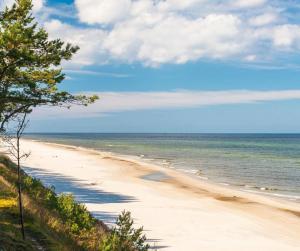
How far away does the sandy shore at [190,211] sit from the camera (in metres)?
20.3

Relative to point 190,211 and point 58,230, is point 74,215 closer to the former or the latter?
point 58,230

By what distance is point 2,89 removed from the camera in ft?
55.1

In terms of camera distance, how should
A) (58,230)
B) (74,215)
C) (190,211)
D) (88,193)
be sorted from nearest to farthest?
(58,230), (74,215), (190,211), (88,193)

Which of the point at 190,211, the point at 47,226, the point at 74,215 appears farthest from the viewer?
the point at 190,211

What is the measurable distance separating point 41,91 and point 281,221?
16.4 m

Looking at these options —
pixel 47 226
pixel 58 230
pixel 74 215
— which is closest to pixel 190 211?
pixel 74 215

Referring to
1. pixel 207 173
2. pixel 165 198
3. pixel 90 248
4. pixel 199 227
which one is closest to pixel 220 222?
pixel 199 227

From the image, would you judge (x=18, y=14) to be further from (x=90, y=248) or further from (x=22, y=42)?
(x=90, y=248)

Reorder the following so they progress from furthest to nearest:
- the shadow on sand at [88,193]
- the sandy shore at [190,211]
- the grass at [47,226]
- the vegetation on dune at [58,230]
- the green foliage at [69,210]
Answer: the shadow on sand at [88,193] < the sandy shore at [190,211] < the green foliage at [69,210] < the vegetation on dune at [58,230] < the grass at [47,226]

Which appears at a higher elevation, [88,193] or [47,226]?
[47,226]

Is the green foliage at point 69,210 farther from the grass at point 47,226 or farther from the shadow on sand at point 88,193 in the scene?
the shadow on sand at point 88,193

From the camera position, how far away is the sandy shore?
2034 centimetres

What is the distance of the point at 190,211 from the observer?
27.8 metres

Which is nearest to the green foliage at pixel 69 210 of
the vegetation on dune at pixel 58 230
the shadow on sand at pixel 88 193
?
the vegetation on dune at pixel 58 230
